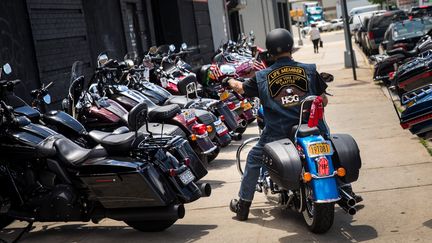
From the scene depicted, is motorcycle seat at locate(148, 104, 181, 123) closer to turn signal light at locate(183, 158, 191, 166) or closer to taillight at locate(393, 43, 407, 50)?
turn signal light at locate(183, 158, 191, 166)

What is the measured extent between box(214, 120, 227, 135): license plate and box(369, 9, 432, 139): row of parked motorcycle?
2056mm

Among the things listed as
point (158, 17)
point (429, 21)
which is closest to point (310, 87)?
point (158, 17)

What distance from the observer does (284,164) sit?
5.55 meters

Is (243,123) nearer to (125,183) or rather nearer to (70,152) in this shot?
(70,152)

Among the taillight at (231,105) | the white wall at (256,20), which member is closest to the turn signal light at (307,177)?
the taillight at (231,105)

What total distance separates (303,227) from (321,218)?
21.9 inches

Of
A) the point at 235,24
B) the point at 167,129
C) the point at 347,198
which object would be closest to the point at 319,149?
the point at 347,198

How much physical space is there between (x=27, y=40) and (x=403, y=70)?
544 cm

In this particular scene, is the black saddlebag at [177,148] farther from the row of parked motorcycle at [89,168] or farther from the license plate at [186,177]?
the license plate at [186,177]

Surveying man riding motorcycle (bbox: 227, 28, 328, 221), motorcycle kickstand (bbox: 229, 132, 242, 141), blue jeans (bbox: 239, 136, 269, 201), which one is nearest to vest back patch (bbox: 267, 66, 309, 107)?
man riding motorcycle (bbox: 227, 28, 328, 221)

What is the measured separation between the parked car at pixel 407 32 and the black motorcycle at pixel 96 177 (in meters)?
12.9

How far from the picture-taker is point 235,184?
824 cm

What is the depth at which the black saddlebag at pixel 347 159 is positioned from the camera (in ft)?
18.2

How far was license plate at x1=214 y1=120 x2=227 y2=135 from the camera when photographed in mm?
9133
